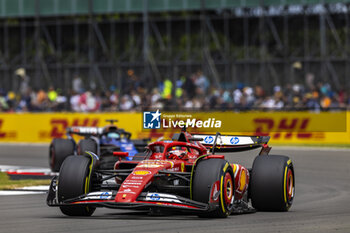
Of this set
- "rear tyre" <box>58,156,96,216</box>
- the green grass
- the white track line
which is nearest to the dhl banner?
the green grass

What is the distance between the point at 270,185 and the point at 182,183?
128 cm

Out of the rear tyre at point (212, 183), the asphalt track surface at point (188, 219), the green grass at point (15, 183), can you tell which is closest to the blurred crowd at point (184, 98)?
the green grass at point (15, 183)

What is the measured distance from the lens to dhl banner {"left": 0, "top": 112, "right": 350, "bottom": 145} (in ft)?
90.2

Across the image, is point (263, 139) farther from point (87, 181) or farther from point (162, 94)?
Answer: point (162, 94)

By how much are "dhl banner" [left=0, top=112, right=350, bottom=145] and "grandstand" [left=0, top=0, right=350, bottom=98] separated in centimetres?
356

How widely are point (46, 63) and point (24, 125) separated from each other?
8441 millimetres

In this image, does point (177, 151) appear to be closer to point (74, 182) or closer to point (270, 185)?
point (270, 185)

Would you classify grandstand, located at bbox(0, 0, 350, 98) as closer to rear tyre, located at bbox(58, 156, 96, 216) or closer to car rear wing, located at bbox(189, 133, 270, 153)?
car rear wing, located at bbox(189, 133, 270, 153)

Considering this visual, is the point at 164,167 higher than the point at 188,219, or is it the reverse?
the point at 164,167

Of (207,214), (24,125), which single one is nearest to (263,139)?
(207,214)

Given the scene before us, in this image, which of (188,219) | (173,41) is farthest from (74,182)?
(173,41)

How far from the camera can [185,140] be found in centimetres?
1162

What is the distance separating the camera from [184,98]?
3131 centimetres

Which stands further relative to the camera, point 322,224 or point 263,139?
point 263,139
